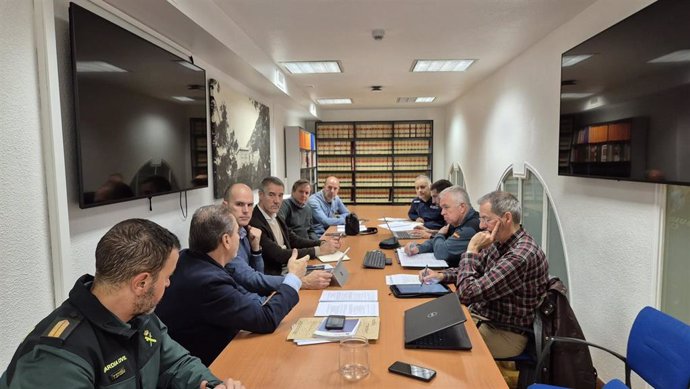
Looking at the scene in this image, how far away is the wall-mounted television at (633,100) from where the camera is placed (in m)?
1.82

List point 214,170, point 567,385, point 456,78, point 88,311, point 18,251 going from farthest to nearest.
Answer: point 456,78
point 214,170
point 567,385
point 18,251
point 88,311

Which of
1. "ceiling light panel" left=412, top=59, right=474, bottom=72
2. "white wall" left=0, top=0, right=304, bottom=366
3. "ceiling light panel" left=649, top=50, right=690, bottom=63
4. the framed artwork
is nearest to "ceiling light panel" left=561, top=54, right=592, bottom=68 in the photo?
"ceiling light panel" left=649, top=50, right=690, bottom=63

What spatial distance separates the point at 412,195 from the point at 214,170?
5491mm

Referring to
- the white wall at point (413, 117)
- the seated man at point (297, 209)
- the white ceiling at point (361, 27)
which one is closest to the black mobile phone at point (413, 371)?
the white ceiling at point (361, 27)

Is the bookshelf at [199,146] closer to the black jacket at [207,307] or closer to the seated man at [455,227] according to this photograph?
the black jacket at [207,307]

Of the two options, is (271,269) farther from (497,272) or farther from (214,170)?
(497,272)

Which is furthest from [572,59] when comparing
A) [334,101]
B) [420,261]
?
[334,101]

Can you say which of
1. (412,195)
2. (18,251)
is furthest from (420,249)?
(412,195)

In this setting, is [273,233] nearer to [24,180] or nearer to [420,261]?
[420,261]

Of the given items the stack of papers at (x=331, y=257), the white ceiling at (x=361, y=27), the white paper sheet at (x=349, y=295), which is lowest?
the stack of papers at (x=331, y=257)

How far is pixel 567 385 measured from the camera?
1890 mm

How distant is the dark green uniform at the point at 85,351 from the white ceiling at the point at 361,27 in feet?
5.93

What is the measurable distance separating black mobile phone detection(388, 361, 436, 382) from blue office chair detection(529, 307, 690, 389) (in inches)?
28.0

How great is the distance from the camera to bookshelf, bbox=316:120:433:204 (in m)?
8.44
